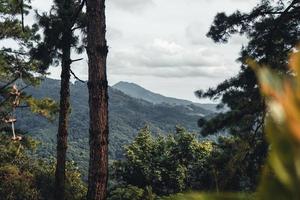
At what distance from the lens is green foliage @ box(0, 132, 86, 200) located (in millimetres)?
25694

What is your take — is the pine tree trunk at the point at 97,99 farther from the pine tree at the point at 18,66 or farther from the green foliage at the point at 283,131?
the pine tree at the point at 18,66

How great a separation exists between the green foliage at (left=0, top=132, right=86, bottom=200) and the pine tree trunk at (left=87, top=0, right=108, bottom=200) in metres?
20.0

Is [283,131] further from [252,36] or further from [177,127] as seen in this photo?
[177,127]

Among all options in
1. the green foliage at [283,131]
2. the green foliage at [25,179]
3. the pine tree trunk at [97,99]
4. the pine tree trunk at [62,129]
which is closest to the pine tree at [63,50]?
the pine tree trunk at [62,129]

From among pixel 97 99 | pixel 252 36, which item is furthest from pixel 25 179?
pixel 97 99

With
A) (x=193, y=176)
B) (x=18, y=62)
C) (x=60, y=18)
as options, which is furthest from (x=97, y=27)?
(x=193, y=176)

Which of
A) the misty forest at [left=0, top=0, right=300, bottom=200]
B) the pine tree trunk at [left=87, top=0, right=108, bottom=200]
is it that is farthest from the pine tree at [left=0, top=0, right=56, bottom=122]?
the pine tree trunk at [left=87, top=0, right=108, bottom=200]

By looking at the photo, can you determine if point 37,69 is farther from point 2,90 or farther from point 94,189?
point 94,189

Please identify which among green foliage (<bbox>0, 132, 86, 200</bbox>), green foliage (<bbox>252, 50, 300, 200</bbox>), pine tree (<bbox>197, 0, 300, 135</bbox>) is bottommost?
green foliage (<bbox>0, 132, 86, 200</bbox>)

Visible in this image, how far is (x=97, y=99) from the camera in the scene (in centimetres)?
571

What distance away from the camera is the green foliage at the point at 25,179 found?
25694mm

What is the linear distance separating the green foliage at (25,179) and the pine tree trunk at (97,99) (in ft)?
65.6

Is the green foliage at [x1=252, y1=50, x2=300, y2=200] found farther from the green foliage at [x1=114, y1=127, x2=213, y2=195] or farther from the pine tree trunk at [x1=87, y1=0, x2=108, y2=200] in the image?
the green foliage at [x1=114, y1=127, x2=213, y2=195]

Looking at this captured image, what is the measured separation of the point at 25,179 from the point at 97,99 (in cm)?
2554
